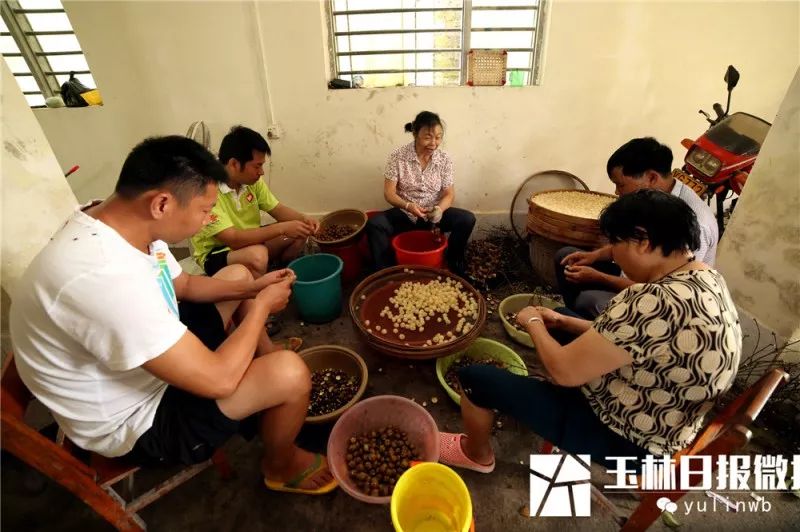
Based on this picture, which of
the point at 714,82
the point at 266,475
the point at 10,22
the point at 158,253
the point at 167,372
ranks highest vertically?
the point at 10,22

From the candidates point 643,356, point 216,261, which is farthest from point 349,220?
point 643,356

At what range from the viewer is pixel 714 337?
1.04m

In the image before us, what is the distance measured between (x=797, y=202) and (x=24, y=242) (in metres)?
3.95

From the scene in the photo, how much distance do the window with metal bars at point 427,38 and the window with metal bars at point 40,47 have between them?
244cm

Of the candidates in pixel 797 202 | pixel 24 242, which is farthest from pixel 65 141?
pixel 797 202

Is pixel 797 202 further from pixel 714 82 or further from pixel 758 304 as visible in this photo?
pixel 714 82

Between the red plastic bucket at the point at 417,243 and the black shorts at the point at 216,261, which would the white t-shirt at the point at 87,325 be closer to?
the black shorts at the point at 216,261

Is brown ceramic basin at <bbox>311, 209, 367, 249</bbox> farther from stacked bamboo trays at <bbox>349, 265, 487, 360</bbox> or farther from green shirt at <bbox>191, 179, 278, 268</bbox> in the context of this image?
stacked bamboo trays at <bbox>349, 265, 487, 360</bbox>

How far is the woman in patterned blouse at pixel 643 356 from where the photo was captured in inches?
41.8

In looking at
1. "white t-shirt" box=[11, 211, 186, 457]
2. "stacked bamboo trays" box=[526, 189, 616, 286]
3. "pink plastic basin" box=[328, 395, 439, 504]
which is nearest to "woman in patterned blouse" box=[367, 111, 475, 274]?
"stacked bamboo trays" box=[526, 189, 616, 286]

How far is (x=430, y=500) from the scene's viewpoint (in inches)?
53.1

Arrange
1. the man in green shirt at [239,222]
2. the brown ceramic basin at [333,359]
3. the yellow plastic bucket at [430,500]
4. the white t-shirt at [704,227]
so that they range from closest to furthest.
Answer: the yellow plastic bucket at [430,500]
the white t-shirt at [704,227]
the brown ceramic basin at [333,359]
the man in green shirt at [239,222]

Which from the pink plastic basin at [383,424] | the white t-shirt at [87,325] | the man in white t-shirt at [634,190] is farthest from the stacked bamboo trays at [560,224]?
the white t-shirt at [87,325]

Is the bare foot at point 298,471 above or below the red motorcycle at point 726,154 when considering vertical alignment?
below
